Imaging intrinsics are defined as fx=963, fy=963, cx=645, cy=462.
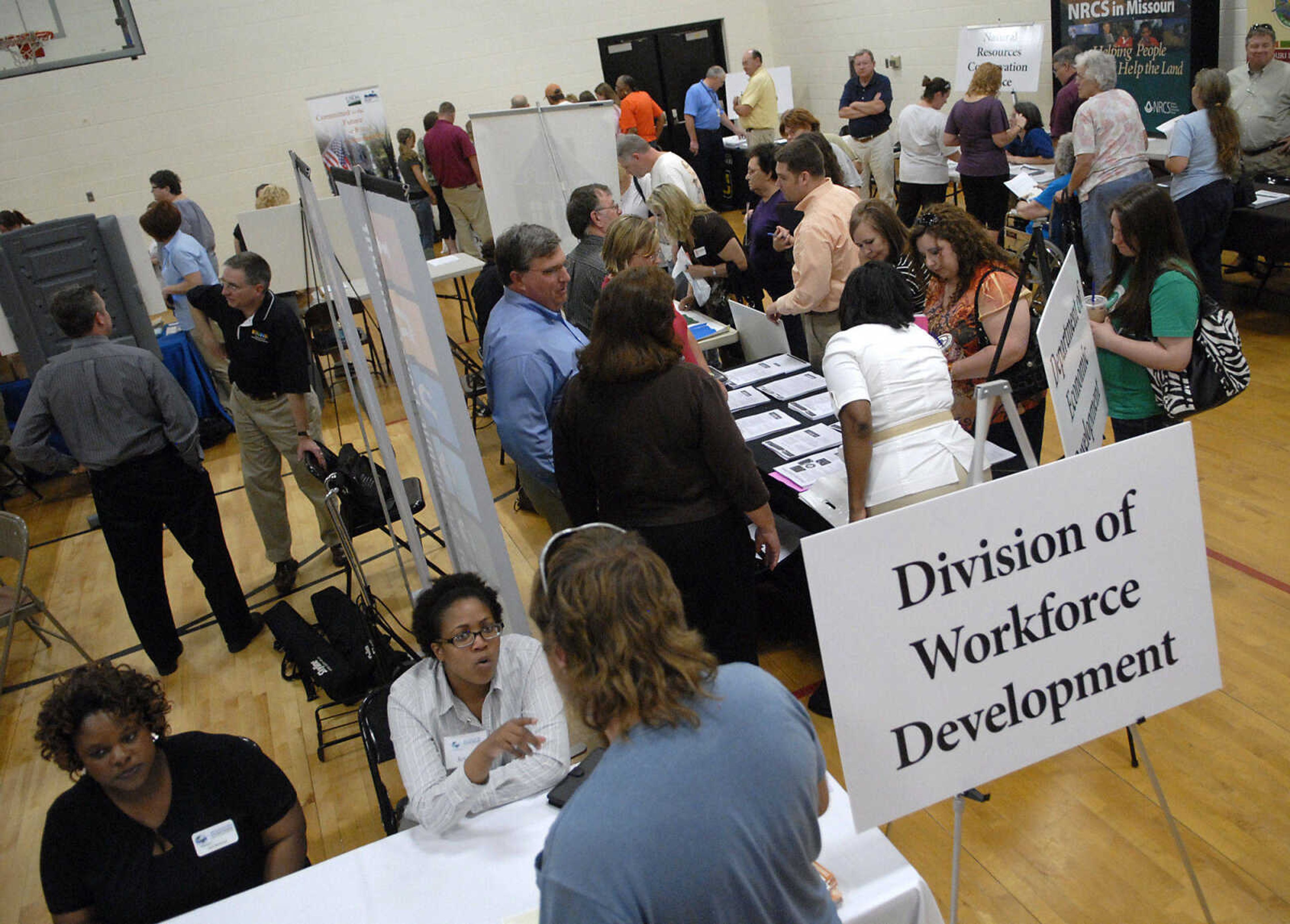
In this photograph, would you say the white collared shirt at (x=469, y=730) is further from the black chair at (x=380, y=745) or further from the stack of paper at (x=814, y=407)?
the stack of paper at (x=814, y=407)

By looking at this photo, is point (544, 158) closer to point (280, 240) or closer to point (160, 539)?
point (280, 240)

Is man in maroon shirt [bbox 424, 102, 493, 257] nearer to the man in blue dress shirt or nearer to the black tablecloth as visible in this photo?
the man in blue dress shirt

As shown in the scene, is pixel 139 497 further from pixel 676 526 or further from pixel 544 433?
pixel 676 526

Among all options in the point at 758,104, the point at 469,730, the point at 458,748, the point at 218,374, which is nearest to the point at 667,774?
the point at 458,748

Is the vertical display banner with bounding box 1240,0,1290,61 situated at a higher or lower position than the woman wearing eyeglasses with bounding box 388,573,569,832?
higher

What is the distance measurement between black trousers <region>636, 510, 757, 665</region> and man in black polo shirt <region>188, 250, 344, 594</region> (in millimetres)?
1760

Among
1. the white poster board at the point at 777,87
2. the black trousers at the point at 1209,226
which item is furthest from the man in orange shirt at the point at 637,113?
the black trousers at the point at 1209,226

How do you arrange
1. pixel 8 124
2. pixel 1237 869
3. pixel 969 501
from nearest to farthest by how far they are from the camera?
pixel 969 501, pixel 1237 869, pixel 8 124

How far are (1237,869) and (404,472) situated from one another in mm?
4498

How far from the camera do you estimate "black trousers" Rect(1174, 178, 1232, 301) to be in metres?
4.84

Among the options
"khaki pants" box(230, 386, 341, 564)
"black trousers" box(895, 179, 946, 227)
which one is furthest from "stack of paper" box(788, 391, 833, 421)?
"black trousers" box(895, 179, 946, 227)

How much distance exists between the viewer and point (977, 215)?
695cm

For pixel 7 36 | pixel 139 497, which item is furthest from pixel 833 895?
pixel 7 36

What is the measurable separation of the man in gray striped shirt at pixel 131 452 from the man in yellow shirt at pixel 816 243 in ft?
7.84
